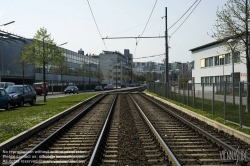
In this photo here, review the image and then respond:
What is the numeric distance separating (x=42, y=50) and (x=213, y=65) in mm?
31489

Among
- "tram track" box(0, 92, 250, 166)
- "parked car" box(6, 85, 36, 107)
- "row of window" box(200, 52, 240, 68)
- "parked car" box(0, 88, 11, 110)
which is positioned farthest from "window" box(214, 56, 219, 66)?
"tram track" box(0, 92, 250, 166)

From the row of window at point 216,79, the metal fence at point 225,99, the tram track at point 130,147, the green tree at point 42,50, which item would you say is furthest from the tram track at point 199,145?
the row of window at point 216,79

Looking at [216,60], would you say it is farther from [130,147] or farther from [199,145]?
[130,147]

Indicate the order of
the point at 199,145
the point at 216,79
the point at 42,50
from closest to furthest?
the point at 199,145 → the point at 42,50 → the point at 216,79

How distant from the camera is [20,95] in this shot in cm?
2656

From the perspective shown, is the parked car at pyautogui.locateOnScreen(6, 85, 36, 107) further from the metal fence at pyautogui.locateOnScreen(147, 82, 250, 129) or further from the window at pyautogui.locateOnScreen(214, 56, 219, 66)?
the window at pyautogui.locateOnScreen(214, 56, 219, 66)

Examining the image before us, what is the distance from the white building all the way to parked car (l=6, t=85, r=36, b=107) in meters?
26.6

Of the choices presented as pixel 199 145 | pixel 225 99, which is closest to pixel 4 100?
pixel 225 99

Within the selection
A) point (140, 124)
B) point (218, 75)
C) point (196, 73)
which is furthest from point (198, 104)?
point (196, 73)

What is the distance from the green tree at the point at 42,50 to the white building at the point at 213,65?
23.7 meters

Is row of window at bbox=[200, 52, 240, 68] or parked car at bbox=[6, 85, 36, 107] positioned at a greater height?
row of window at bbox=[200, 52, 240, 68]

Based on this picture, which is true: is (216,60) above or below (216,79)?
above

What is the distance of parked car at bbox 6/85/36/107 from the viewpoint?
25.9m

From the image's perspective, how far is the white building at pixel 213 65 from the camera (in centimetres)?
4662
